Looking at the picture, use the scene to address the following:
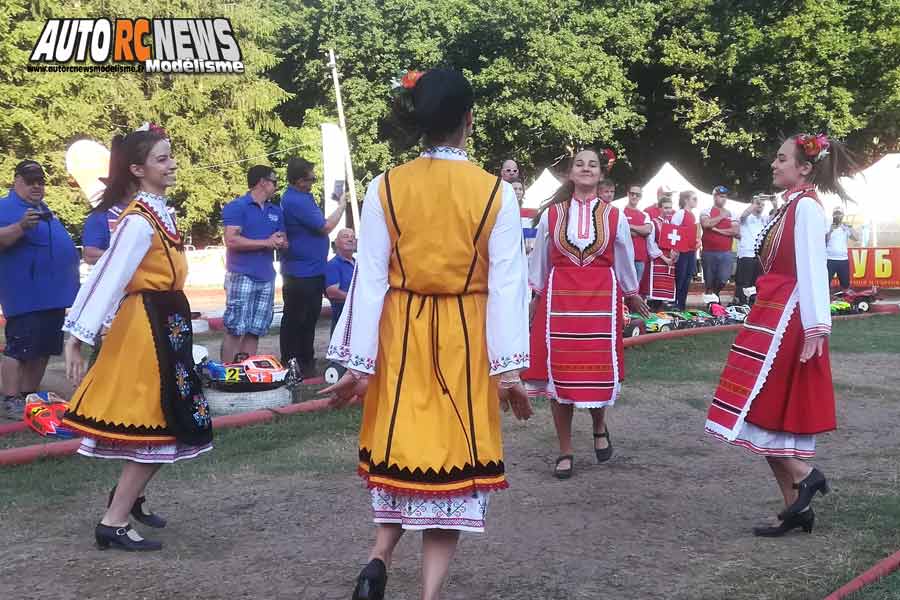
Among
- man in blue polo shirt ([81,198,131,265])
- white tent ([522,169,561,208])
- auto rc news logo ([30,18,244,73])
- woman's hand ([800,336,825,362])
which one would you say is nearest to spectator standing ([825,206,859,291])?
white tent ([522,169,561,208])

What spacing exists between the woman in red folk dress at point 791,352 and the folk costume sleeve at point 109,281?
2.78 meters

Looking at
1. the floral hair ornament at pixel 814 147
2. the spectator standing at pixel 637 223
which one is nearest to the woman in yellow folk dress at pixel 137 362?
the floral hair ornament at pixel 814 147

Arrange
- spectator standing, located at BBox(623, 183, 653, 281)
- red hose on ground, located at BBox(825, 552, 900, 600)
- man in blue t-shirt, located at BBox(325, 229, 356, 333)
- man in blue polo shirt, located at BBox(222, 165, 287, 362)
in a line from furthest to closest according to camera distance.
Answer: spectator standing, located at BBox(623, 183, 653, 281), man in blue t-shirt, located at BBox(325, 229, 356, 333), man in blue polo shirt, located at BBox(222, 165, 287, 362), red hose on ground, located at BBox(825, 552, 900, 600)

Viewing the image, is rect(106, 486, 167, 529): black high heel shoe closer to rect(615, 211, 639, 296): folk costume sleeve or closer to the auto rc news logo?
rect(615, 211, 639, 296): folk costume sleeve

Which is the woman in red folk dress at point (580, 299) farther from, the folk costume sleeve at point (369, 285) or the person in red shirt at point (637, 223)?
the person in red shirt at point (637, 223)

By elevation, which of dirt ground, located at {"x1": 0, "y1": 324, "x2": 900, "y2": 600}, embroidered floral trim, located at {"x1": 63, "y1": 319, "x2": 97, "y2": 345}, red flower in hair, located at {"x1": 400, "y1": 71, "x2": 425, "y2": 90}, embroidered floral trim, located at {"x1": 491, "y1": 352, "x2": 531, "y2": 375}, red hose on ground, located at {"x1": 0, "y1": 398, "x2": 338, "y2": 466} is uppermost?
red flower in hair, located at {"x1": 400, "y1": 71, "x2": 425, "y2": 90}

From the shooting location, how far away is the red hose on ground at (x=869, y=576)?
3.62m

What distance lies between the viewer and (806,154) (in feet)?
15.5

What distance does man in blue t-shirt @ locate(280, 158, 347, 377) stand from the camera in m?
8.62

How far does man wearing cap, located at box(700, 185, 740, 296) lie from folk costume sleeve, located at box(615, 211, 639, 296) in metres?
10.3

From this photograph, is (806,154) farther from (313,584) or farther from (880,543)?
(313,584)

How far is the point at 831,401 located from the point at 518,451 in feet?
7.86

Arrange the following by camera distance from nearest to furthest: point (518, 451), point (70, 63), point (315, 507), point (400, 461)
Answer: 1. point (400, 461)
2. point (315, 507)
3. point (518, 451)
4. point (70, 63)

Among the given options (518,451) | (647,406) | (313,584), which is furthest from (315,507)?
(647,406)
